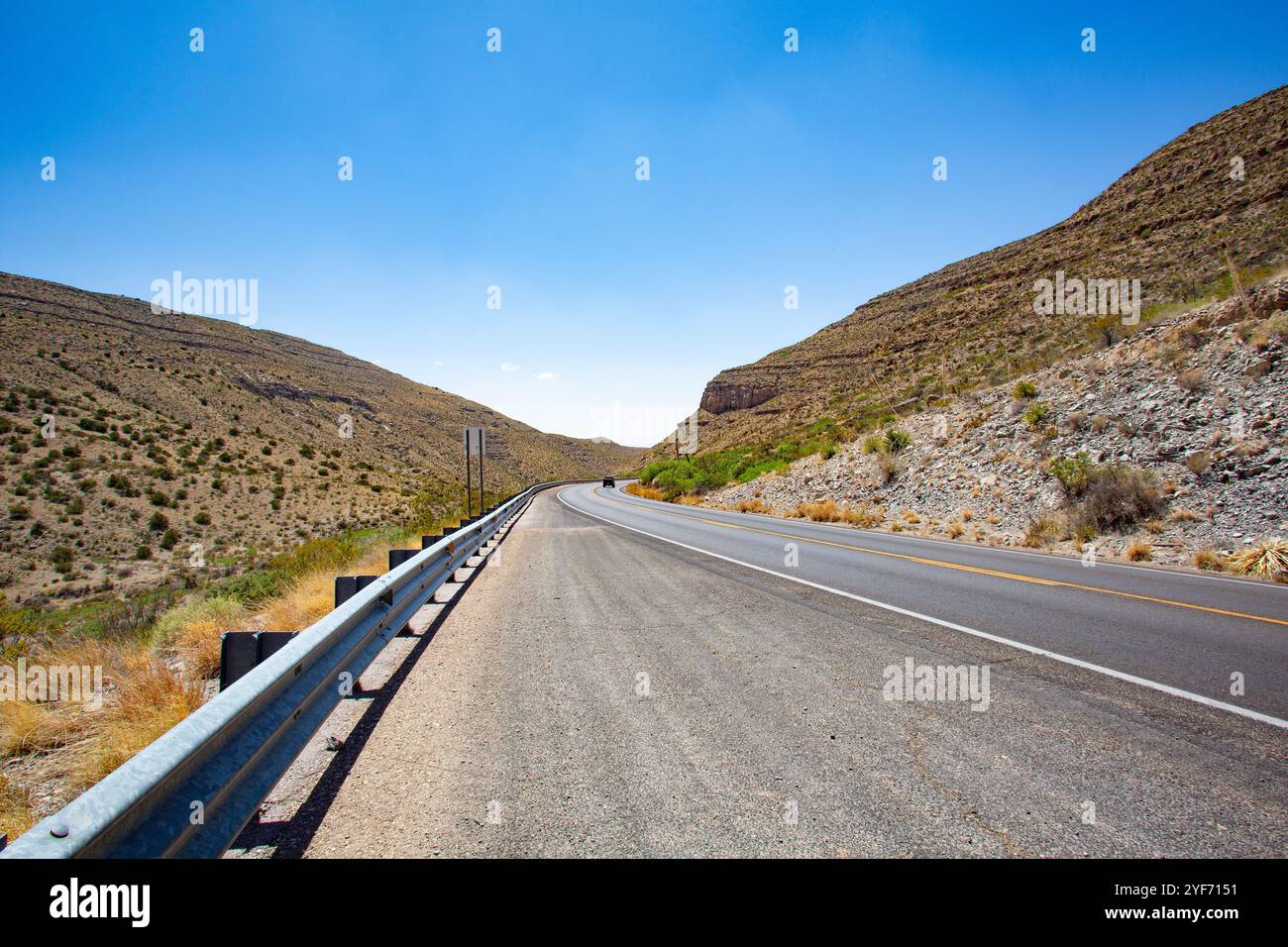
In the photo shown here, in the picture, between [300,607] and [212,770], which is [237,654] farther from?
[300,607]

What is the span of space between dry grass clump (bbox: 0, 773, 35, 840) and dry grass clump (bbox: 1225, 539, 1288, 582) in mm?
13380

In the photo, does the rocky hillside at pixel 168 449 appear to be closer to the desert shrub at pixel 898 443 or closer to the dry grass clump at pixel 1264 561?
the desert shrub at pixel 898 443

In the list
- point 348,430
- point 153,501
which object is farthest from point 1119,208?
point 348,430

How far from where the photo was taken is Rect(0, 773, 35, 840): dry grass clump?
2.72m

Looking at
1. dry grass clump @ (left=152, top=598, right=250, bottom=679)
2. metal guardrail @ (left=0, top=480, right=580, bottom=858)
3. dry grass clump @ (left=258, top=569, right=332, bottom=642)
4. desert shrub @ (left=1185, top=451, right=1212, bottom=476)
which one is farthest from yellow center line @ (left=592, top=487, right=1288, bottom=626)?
dry grass clump @ (left=152, top=598, right=250, bottom=679)

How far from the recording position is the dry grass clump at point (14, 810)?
107 inches

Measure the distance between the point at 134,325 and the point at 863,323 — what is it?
78748mm

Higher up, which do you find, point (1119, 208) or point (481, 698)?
point (1119, 208)

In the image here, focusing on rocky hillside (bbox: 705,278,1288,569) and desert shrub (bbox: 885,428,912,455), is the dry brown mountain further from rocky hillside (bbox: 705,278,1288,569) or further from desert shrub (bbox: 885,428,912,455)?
desert shrub (bbox: 885,428,912,455)

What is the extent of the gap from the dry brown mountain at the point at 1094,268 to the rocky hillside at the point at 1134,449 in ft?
9.70

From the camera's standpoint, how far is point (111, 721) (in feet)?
12.4

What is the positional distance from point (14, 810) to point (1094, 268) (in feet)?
140
